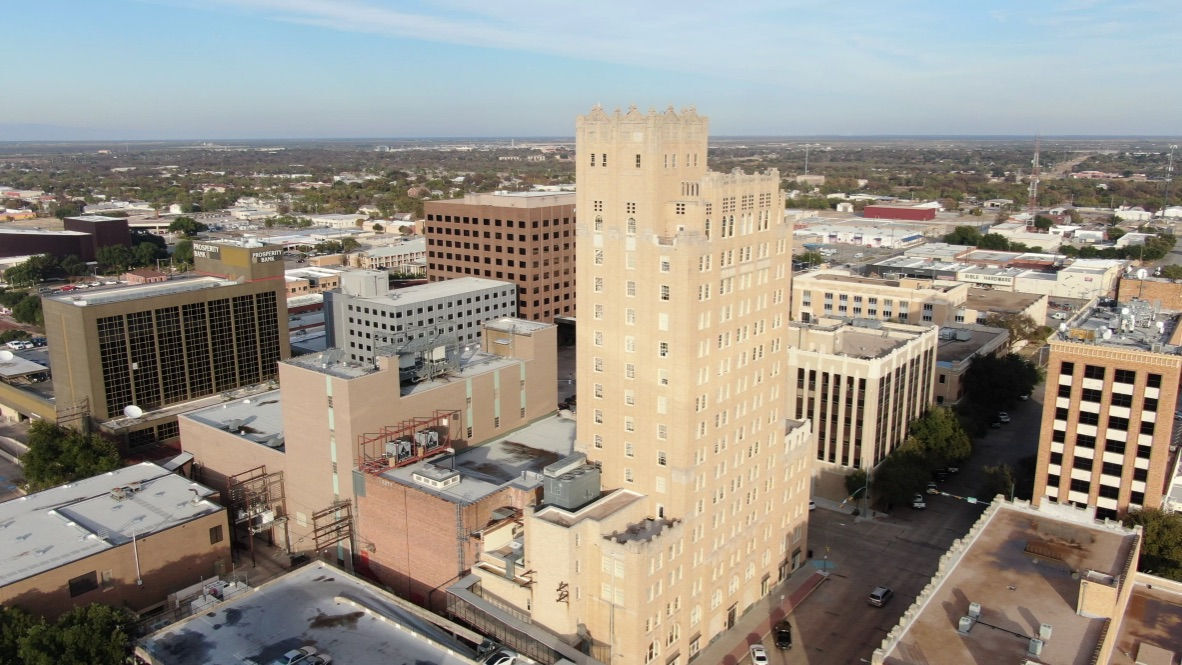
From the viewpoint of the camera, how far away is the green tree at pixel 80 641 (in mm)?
49906

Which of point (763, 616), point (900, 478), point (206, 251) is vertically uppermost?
point (206, 251)

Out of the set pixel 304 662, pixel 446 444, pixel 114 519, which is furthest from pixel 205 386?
→ pixel 304 662

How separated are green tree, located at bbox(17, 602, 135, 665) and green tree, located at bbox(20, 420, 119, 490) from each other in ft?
122

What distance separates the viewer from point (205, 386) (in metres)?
110

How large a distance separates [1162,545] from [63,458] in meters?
103

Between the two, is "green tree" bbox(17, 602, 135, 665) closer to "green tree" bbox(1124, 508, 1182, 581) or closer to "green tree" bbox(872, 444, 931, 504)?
"green tree" bbox(872, 444, 931, 504)

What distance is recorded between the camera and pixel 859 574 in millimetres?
77500

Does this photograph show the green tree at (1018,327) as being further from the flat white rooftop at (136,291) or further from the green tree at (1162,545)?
the flat white rooftop at (136,291)

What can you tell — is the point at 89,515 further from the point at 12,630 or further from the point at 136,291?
the point at 136,291

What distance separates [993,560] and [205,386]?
95.2 metres

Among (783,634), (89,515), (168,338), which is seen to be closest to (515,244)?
(168,338)

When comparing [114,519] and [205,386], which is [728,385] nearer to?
[114,519]

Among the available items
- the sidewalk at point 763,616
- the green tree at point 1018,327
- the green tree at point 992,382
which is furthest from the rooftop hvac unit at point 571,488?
the green tree at point 1018,327

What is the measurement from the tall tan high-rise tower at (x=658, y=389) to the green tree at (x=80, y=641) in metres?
23.9
